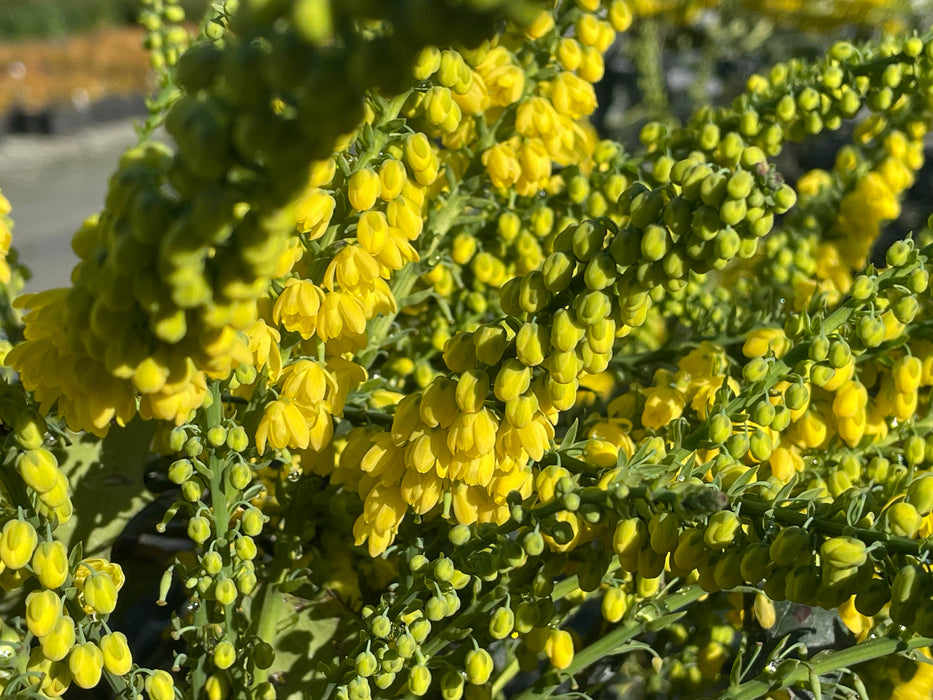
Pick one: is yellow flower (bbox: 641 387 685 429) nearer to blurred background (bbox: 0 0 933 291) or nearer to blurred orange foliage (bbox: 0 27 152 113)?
blurred background (bbox: 0 0 933 291)

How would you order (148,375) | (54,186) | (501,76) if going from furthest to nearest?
(54,186) < (501,76) < (148,375)

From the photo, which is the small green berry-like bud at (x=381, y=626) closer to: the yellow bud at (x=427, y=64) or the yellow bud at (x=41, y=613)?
the yellow bud at (x=41, y=613)

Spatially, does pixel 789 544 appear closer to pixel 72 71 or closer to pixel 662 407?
pixel 662 407

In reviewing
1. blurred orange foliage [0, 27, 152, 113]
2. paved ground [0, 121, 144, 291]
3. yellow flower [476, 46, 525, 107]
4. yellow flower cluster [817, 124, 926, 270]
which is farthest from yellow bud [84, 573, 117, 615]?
blurred orange foliage [0, 27, 152, 113]

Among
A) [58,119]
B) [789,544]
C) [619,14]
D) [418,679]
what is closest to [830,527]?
[789,544]

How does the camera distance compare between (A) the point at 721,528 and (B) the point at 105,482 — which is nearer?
(A) the point at 721,528

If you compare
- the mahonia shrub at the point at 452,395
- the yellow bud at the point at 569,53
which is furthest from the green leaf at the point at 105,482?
the yellow bud at the point at 569,53

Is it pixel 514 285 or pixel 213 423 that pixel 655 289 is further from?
pixel 213 423

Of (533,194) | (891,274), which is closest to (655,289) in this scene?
(891,274)
